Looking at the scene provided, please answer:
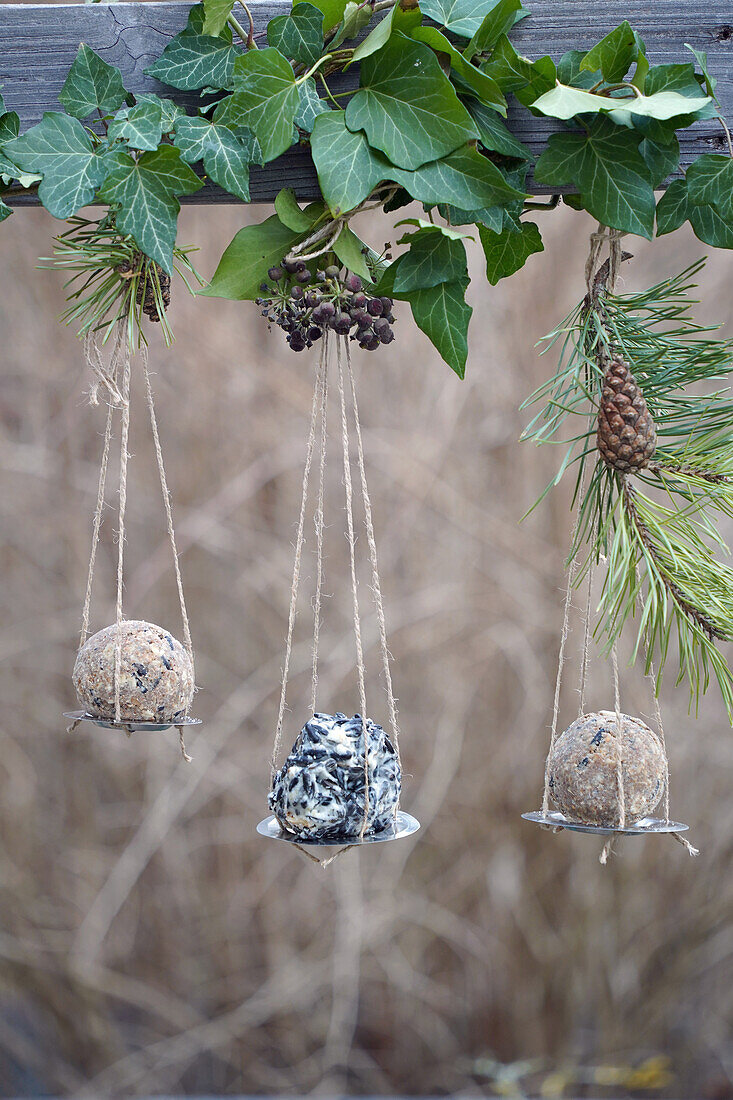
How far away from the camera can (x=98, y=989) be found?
1.43 meters

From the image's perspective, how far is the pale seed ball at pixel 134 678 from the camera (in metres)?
0.67

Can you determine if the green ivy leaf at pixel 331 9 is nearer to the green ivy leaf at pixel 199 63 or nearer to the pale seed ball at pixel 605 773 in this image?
the green ivy leaf at pixel 199 63

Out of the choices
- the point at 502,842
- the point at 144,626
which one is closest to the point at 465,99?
the point at 144,626

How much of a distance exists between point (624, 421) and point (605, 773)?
225 millimetres

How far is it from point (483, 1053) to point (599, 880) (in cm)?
31

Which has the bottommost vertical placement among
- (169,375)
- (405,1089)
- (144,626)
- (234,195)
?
(405,1089)

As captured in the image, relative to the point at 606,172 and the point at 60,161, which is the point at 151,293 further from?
the point at 606,172

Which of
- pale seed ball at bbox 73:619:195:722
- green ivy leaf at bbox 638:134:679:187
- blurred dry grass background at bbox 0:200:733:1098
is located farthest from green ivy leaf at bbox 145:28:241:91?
blurred dry grass background at bbox 0:200:733:1098

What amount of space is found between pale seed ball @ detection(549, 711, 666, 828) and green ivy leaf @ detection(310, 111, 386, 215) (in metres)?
0.36

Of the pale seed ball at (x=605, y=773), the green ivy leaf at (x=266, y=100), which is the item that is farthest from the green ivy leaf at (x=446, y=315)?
the pale seed ball at (x=605, y=773)

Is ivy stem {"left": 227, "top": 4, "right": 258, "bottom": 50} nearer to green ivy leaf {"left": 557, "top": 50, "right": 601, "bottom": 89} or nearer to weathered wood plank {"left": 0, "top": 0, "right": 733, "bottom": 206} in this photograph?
weathered wood plank {"left": 0, "top": 0, "right": 733, "bottom": 206}

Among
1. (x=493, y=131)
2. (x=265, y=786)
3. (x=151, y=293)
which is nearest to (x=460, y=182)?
(x=493, y=131)

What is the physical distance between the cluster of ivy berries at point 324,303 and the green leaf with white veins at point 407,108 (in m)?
0.08

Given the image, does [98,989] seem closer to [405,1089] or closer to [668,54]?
[405,1089]
